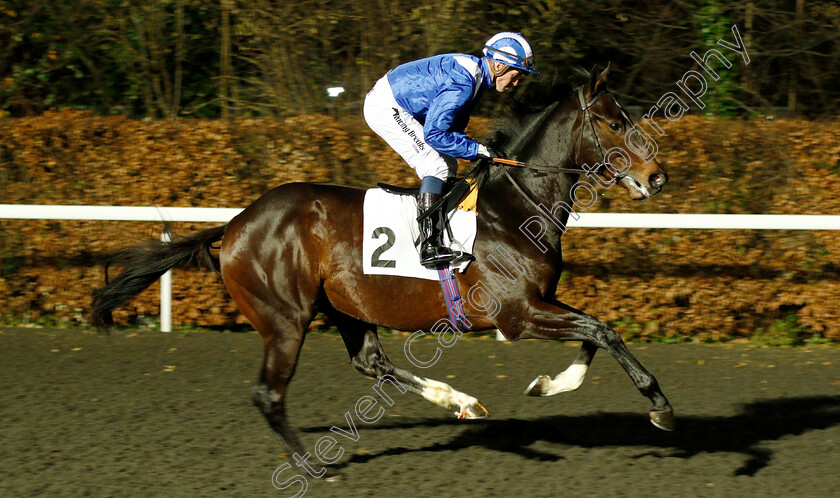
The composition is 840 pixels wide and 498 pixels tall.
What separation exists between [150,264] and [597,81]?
2.58m

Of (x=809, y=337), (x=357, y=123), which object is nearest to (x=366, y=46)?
(x=357, y=123)

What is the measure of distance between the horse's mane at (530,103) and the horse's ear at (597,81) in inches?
6.5

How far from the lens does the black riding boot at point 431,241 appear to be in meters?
4.35

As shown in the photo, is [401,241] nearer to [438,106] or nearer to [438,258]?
[438,258]

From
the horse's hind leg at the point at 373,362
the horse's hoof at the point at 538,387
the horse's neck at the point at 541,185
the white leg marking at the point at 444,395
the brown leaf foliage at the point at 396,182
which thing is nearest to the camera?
the horse's hoof at the point at 538,387

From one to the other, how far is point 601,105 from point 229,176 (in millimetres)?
4390

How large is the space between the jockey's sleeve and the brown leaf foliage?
3362mm

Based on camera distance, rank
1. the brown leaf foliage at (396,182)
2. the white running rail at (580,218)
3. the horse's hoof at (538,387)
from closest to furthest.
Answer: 1. the horse's hoof at (538,387)
2. the white running rail at (580,218)
3. the brown leaf foliage at (396,182)

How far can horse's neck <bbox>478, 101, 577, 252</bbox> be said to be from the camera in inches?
175

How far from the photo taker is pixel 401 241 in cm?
442

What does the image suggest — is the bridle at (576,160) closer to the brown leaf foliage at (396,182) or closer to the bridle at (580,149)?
the bridle at (580,149)

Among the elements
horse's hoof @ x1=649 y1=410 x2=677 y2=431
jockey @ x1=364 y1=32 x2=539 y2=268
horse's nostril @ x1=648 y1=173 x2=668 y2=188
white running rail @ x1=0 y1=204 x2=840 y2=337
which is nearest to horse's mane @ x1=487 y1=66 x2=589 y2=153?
jockey @ x1=364 y1=32 x2=539 y2=268

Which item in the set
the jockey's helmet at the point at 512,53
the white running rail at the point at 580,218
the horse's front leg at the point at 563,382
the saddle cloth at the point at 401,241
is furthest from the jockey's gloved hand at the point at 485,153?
the white running rail at the point at 580,218

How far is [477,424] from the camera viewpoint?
16.6 ft
